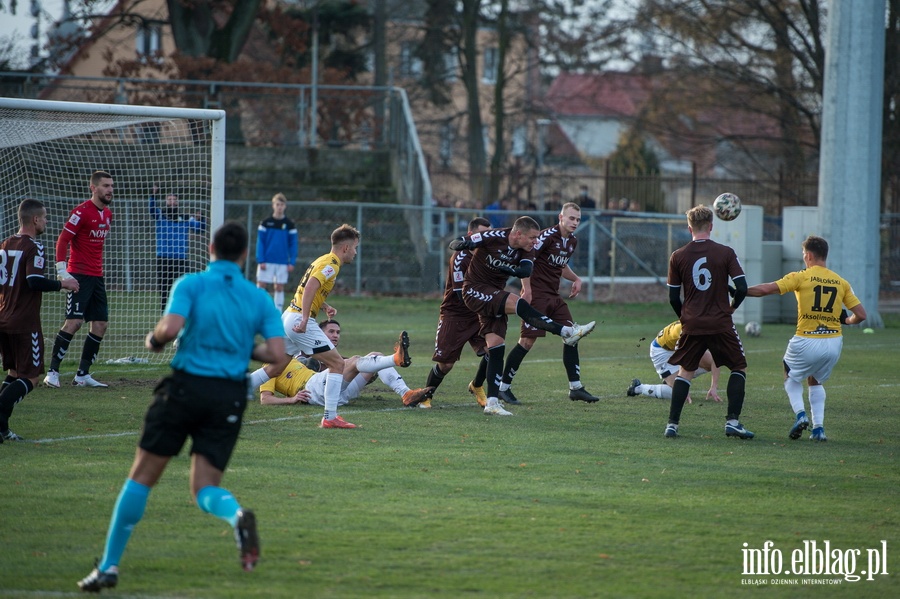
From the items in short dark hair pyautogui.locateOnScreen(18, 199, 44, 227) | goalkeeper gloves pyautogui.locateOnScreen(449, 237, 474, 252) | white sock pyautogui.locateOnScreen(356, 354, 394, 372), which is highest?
short dark hair pyautogui.locateOnScreen(18, 199, 44, 227)

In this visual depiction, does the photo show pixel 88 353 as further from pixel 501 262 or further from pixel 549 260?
pixel 549 260

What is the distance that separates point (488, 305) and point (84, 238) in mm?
4623

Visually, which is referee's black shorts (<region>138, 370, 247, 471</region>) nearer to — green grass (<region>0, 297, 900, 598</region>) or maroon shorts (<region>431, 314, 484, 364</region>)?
green grass (<region>0, 297, 900, 598</region>)

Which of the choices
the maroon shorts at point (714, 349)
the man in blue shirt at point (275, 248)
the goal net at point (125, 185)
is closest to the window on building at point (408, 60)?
the man in blue shirt at point (275, 248)

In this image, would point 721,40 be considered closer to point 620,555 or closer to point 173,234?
point 173,234

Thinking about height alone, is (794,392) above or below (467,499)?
above

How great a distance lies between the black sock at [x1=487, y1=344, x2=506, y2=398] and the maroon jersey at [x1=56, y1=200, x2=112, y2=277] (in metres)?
4.61

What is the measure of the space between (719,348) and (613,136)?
74816 millimetres

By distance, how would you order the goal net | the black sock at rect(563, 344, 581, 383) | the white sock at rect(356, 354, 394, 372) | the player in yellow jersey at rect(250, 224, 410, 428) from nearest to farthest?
the player in yellow jersey at rect(250, 224, 410, 428) → the white sock at rect(356, 354, 394, 372) → the black sock at rect(563, 344, 581, 383) → the goal net

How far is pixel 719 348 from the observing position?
9.05m

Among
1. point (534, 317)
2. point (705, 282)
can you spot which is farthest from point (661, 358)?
point (705, 282)

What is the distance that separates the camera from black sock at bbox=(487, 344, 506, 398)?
10.4 m

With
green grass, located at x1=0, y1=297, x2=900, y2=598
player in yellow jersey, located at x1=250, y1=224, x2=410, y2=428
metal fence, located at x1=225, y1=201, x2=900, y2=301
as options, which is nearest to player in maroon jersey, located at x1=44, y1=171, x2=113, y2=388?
green grass, located at x1=0, y1=297, x2=900, y2=598

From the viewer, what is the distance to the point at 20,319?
8492mm
